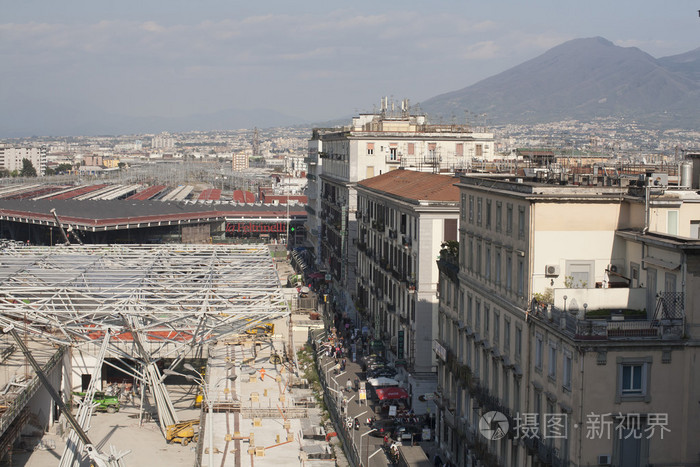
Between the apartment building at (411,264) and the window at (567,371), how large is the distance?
2055 cm

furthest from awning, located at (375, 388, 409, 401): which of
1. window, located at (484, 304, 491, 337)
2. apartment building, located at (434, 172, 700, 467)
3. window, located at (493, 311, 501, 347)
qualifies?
window, located at (493, 311, 501, 347)

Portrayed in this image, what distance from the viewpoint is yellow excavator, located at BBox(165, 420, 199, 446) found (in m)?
40.1

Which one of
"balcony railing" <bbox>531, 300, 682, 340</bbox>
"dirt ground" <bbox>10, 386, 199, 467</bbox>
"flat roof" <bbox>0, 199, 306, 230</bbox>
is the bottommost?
A: "dirt ground" <bbox>10, 386, 199, 467</bbox>

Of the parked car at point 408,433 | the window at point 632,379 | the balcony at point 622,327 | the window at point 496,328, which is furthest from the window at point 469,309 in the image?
the window at point 632,379

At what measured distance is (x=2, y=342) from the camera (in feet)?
149

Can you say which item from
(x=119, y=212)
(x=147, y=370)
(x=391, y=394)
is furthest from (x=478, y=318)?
(x=119, y=212)

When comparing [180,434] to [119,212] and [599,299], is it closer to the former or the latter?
[599,299]

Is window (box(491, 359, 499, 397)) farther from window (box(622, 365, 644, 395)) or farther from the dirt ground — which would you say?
the dirt ground

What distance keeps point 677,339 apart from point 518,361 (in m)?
5.28

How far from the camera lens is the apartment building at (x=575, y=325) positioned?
21.4 meters

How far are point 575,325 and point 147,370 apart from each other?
25.1 m

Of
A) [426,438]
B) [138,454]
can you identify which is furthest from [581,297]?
[138,454]

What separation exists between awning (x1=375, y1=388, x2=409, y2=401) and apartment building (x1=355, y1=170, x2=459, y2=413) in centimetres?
42

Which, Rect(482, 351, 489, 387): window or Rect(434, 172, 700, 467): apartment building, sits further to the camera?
Rect(482, 351, 489, 387): window
